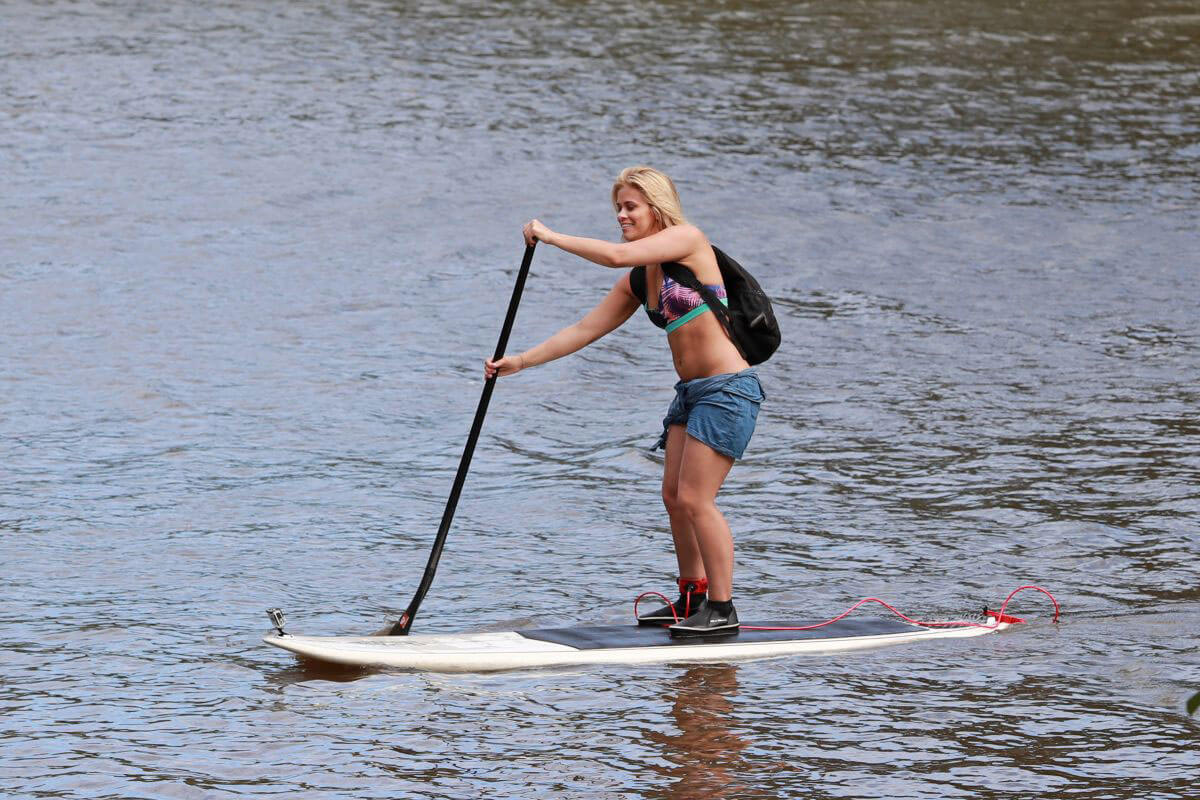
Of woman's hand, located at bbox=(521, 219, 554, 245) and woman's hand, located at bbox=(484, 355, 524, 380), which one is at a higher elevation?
woman's hand, located at bbox=(521, 219, 554, 245)

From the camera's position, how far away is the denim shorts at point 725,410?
7258mm

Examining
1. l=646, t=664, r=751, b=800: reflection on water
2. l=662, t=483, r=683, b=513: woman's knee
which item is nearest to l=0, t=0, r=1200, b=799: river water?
l=646, t=664, r=751, b=800: reflection on water

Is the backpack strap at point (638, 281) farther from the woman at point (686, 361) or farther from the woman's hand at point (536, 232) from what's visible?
the woman's hand at point (536, 232)

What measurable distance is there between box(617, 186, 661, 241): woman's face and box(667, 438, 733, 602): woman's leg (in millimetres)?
916

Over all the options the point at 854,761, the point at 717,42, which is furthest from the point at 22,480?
the point at 717,42

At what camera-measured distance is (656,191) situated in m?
7.11

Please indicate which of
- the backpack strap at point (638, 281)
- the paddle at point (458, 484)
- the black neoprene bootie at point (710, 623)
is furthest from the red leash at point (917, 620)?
the backpack strap at point (638, 281)

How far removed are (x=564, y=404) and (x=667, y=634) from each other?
508cm

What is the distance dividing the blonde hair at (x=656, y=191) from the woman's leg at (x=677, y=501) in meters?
0.96

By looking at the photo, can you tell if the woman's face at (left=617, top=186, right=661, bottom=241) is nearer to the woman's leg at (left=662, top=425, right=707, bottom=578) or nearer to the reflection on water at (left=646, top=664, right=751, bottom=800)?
the woman's leg at (left=662, top=425, right=707, bottom=578)

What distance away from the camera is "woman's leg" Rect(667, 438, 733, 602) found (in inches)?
289

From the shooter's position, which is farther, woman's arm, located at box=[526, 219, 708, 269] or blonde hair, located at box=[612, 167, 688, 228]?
blonde hair, located at box=[612, 167, 688, 228]

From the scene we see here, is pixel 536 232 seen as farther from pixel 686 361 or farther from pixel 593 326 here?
pixel 686 361

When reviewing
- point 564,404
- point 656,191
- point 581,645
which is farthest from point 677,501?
point 564,404
